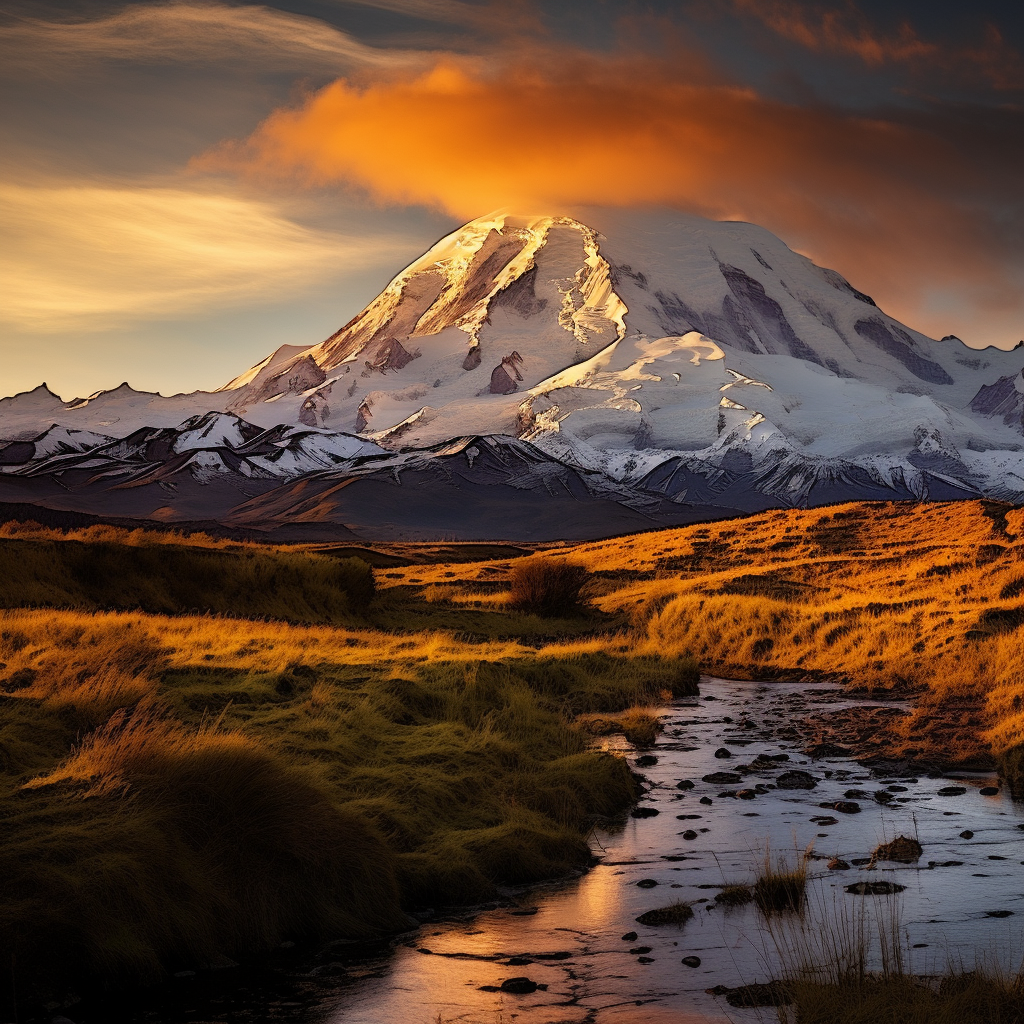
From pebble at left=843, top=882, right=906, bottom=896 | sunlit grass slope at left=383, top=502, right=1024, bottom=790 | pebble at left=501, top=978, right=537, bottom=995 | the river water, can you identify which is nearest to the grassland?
sunlit grass slope at left=383, top=502, right=1024, bottom=790

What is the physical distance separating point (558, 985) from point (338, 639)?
20.3 m

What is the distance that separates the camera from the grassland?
36.1ft

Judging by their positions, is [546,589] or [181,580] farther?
[546,589]

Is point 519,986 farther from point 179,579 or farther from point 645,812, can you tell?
point 179,579

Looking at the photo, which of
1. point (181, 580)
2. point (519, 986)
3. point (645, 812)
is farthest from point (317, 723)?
point (181, 580)

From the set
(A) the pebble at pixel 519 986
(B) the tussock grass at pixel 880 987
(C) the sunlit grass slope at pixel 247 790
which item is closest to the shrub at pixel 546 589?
(C) the sunlit grass slope at pixel 247 790

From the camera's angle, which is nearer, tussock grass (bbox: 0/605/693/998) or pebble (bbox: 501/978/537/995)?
pebble (bbox: 501/978/537/995)

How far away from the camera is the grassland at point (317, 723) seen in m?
11.0

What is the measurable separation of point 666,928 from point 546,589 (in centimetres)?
4091

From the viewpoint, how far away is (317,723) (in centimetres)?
1719

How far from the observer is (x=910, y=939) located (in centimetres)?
1095

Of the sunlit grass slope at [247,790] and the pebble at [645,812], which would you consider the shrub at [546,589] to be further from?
the pebble at [645,812]

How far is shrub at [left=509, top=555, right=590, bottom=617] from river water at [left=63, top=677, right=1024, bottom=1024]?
34.5 meters

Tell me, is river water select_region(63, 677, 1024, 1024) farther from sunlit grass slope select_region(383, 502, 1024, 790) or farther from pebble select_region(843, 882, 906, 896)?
sunlit grass slope select_region(383, 502, 1024, 790)
